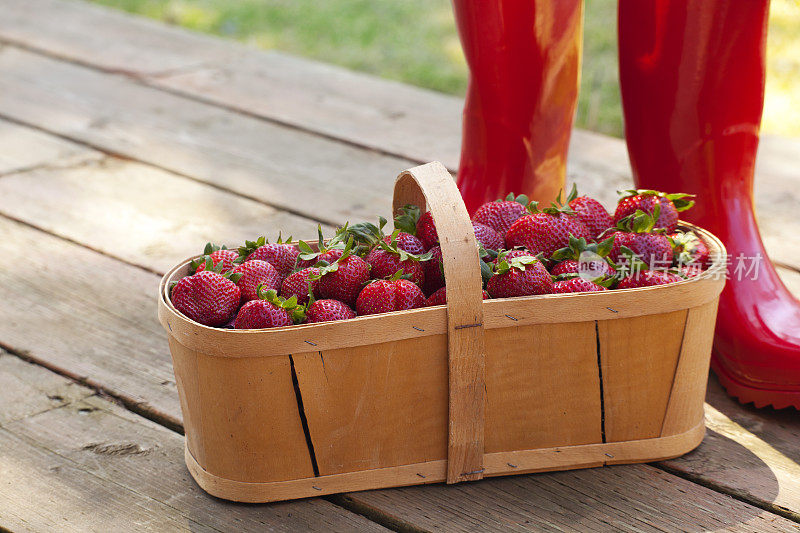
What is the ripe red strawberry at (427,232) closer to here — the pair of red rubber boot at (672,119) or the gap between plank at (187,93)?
the pair of red rubber boot at (672,119)

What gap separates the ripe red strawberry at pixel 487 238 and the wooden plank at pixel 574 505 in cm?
24

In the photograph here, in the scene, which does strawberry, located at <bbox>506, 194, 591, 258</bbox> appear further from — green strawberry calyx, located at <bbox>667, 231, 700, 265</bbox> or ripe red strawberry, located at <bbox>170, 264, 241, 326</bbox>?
ripe red strawberry, located at <bbox>170, 264, 241, 326</bbox>

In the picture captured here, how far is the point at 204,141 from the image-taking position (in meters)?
1.83

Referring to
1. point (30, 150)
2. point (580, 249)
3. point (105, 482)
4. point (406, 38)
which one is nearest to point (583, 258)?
point (580, 249)

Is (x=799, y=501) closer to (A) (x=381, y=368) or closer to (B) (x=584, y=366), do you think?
(B) (x=584, y=366)

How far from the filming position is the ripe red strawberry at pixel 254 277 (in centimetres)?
93

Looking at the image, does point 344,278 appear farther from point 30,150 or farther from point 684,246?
point 30,150

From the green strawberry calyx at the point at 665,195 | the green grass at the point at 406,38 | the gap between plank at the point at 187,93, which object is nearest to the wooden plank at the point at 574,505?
the green strawberry calyx at the point at 665,195

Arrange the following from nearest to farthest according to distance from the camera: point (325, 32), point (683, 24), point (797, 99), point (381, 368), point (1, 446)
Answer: point (381, 368)
point (1, 446)
point (683, 24)
point (797, 99)
point (325, 32)

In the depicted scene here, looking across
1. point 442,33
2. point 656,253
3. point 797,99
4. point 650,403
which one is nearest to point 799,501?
point 650,403

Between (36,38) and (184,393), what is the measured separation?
1700mm

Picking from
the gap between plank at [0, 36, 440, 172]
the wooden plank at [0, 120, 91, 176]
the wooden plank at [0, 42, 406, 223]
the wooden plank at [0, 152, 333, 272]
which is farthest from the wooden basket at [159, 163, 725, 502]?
the wooden plank at [0, 120, 91, 176]

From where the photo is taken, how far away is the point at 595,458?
A: 95cm

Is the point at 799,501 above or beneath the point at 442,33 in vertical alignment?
beneath
